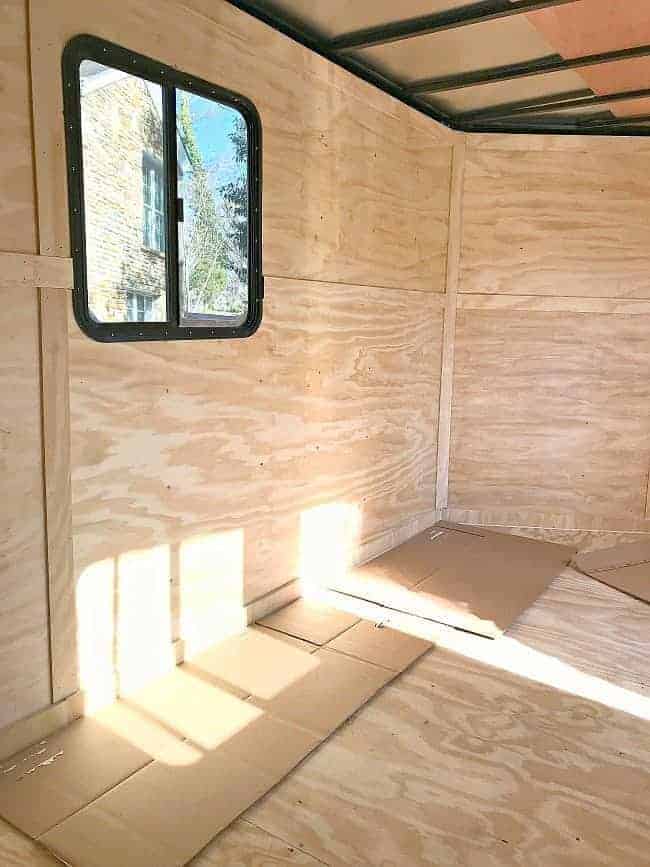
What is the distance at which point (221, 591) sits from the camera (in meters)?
2.86

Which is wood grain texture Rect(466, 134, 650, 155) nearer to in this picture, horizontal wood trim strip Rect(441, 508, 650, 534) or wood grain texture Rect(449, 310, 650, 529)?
wood grain texture Rect(449, 310, 650, 529)

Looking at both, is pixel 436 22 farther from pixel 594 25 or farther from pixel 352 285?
pixel 352 285

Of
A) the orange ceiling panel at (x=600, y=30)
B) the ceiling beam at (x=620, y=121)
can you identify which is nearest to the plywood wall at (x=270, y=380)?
the ceiling beam at (x=620, y=121)

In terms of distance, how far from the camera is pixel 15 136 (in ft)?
6.40

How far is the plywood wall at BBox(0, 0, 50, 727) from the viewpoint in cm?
193

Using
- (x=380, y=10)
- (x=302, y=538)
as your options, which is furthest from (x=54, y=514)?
(x=380, y=10)

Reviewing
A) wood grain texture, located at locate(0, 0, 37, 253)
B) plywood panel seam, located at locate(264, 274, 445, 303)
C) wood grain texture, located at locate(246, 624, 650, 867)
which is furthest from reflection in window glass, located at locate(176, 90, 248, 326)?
wood grain texture, located at locate(246, 624, 650, 867)

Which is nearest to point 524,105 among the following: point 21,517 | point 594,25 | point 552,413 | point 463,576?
point 594,25

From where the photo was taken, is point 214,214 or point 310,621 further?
point 214,214

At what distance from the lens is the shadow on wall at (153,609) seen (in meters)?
2.35

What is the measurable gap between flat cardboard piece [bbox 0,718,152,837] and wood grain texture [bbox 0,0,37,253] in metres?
1.49

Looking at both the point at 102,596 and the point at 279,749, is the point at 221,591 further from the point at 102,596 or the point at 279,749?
the point at 279,749

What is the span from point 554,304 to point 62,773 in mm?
3445

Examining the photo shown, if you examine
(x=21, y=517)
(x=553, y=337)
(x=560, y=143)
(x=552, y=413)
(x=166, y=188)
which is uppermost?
(x=560, y=143)
